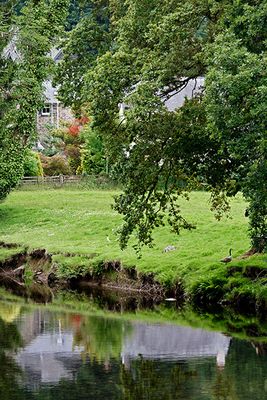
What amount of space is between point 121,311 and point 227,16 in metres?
11.0

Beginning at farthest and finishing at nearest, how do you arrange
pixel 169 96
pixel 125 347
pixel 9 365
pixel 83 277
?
pixel 83 277, pixel 169 96, pixel 125 347, pixel 9 365

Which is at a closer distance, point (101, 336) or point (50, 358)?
point (50, 358)

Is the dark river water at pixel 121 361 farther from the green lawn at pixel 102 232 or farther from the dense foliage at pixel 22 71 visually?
the dense foliage at pixel 22 71

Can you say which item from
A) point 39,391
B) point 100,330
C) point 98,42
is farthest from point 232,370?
point 98,42

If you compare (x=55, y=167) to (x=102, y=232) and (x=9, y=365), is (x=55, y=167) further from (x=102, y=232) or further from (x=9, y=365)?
(x=9, y=365)

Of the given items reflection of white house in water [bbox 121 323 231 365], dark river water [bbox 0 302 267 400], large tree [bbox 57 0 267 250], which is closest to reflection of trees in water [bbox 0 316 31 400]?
dark river water [bbox 0 302 267 400]

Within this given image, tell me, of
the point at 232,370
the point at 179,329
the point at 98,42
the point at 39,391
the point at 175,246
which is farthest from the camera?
the point at 175,246

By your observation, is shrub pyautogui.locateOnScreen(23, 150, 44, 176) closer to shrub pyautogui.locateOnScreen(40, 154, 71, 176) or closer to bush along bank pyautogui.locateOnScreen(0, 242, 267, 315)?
shrub pyautogui.locateOnScreen(40, 154, 71, 176)

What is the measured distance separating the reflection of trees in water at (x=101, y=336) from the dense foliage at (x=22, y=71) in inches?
484

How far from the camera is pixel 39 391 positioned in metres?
22.7

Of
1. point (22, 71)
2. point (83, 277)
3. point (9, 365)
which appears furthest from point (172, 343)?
point (22, 71)

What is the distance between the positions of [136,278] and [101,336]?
842 cm

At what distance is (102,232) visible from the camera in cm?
4703

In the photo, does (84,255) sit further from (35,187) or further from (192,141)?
(35,187)
